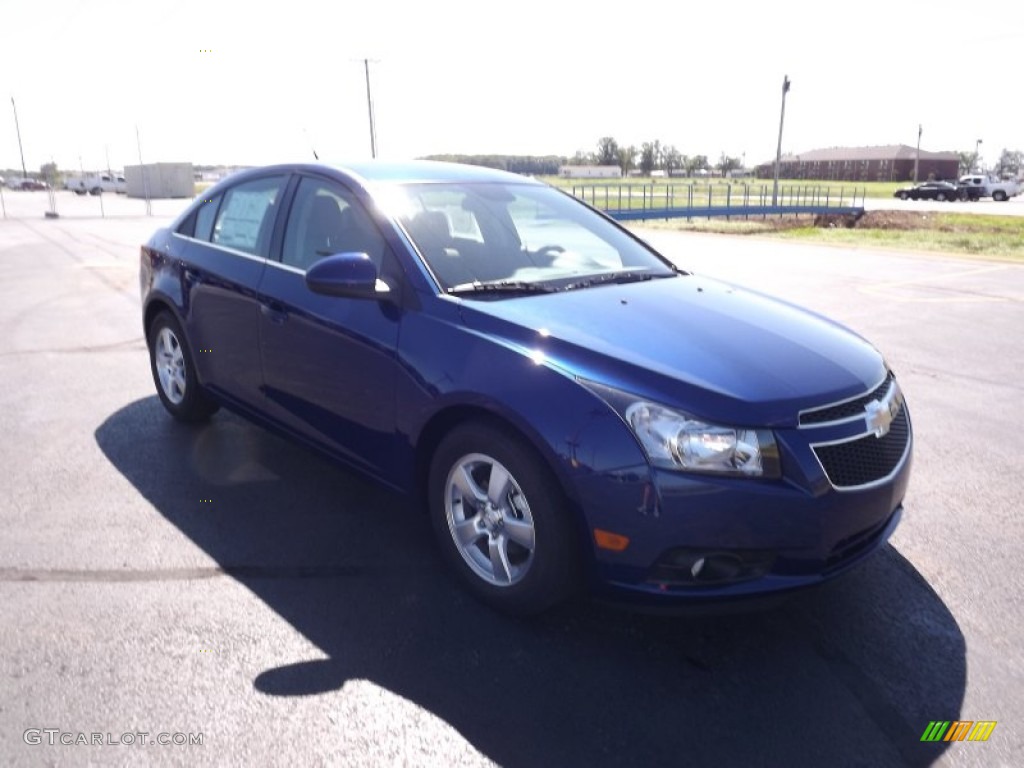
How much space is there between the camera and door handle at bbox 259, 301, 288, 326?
13.3ft

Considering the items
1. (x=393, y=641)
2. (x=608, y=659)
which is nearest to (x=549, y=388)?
(x=608, y=659)

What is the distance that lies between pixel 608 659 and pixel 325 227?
2.41 metres

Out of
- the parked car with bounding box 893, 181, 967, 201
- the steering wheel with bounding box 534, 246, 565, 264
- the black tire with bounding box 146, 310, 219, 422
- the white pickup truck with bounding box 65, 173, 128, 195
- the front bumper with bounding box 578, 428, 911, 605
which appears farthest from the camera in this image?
the white pickup truck with bounding box 65, 173, 128, 195

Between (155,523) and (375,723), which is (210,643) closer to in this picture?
(375,723)

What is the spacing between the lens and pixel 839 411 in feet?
9.54

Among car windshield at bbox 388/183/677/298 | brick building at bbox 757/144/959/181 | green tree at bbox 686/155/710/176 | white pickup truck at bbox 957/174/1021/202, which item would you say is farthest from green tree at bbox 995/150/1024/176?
car windshield at bbox 388/183/677/298

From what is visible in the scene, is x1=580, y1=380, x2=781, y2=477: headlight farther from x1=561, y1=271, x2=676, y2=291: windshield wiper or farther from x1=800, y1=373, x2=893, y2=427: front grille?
x1=561, y1=271, x2=676, y2=291: windshield wiper

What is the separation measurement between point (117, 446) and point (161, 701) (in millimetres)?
2791

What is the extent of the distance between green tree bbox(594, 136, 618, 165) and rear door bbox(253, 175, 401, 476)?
394ft

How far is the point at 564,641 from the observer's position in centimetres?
301

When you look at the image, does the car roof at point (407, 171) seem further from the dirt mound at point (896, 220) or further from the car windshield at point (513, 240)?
the dirt mound at point (896, 220)

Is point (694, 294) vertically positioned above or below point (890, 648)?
above

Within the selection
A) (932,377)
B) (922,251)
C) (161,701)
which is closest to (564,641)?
(161,701)

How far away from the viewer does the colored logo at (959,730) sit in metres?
2.50
